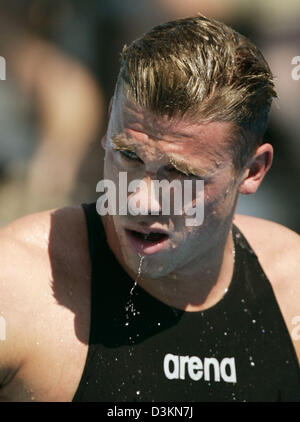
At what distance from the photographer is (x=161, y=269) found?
283 cm

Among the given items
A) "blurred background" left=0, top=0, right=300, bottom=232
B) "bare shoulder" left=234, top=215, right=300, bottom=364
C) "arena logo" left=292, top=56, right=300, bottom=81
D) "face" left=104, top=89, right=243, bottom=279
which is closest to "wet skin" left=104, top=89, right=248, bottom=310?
"face" left=104, top=89, right=243, bottom=279

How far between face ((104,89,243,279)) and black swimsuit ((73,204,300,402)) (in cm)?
19

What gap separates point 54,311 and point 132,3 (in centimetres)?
335

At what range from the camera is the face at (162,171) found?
2.68 m

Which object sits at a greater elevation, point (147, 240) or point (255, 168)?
point (255, 168)

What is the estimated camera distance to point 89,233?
10.2ft

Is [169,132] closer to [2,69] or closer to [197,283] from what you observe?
[197,283]

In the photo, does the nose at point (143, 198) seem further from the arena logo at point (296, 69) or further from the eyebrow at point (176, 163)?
the arena logo at point (296, 69)

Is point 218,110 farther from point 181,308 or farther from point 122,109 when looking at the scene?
point 181,308

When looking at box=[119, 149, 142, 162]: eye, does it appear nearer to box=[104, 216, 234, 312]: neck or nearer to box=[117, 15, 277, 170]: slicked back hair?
box=[117, 15, 277, 170]: slicked back hair

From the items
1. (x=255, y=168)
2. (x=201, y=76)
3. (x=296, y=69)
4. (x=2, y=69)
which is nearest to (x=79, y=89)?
(x=2, y=69)

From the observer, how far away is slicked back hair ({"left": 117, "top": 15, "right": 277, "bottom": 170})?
2.71 meters

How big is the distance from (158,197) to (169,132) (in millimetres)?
260

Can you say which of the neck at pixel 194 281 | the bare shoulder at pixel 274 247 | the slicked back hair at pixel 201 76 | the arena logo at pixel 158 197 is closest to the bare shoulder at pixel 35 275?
the neck at pixel 194 281
